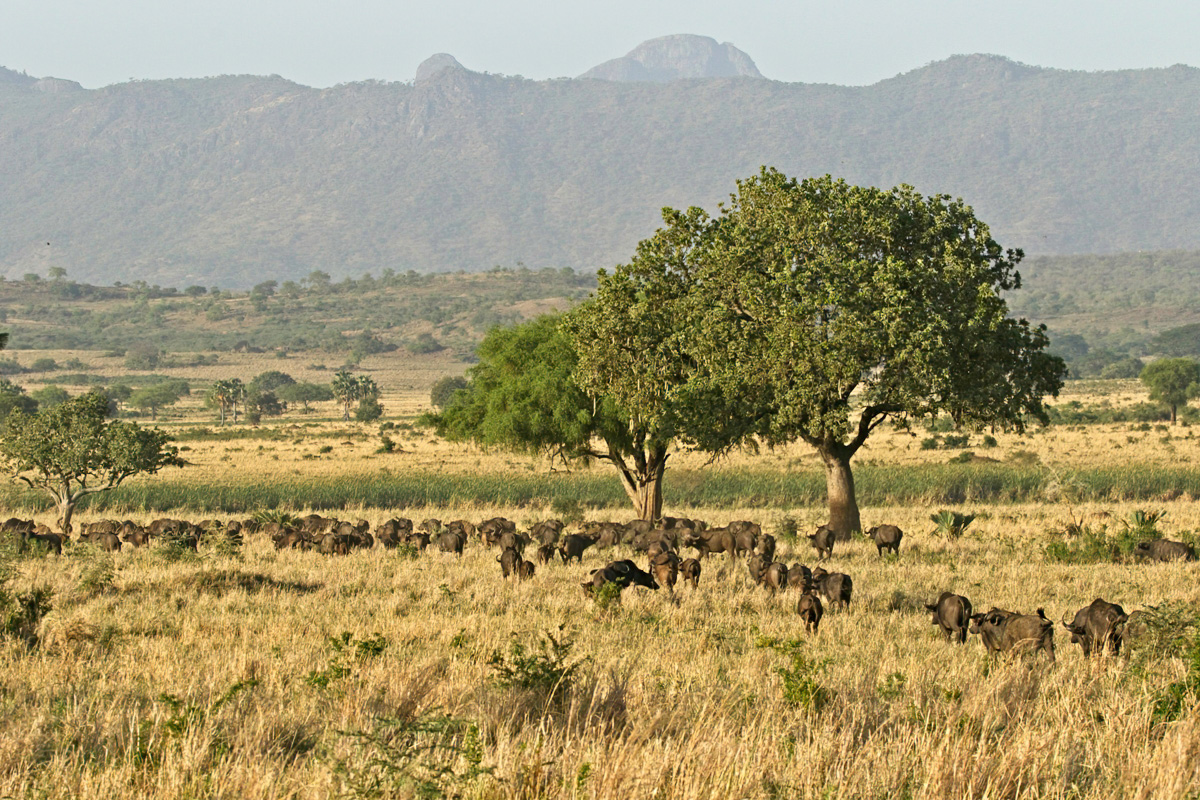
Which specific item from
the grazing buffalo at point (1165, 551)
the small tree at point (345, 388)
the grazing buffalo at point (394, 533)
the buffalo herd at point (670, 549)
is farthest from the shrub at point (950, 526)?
the small tree at point (345, 388)

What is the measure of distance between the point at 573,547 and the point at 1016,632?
463 inches

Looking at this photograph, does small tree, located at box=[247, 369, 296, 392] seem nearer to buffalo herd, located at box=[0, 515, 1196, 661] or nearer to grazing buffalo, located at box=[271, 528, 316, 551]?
buffalo herd, located at box=[0, 515, 1196, 661]

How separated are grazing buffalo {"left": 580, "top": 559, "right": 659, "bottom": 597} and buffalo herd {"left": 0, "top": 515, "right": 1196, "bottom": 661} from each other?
0.02m

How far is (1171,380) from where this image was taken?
277 ft

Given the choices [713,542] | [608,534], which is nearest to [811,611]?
[713,542]

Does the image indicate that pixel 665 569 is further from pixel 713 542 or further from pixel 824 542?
pixel 824 542

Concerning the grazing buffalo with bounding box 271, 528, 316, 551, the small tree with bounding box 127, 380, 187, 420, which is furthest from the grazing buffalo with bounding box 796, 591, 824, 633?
the small tree with bounding box 127, 380, 187, 420

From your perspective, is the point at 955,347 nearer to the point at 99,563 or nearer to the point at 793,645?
the point at 793,645

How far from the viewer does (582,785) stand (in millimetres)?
6578

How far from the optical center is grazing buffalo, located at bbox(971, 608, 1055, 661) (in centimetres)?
1188

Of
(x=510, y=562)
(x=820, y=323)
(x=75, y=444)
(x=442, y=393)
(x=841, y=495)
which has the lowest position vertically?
(x=510, y=562)

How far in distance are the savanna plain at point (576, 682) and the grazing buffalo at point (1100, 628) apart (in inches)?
9.5

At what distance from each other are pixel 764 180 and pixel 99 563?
17.4 m

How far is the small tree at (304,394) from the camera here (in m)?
136
